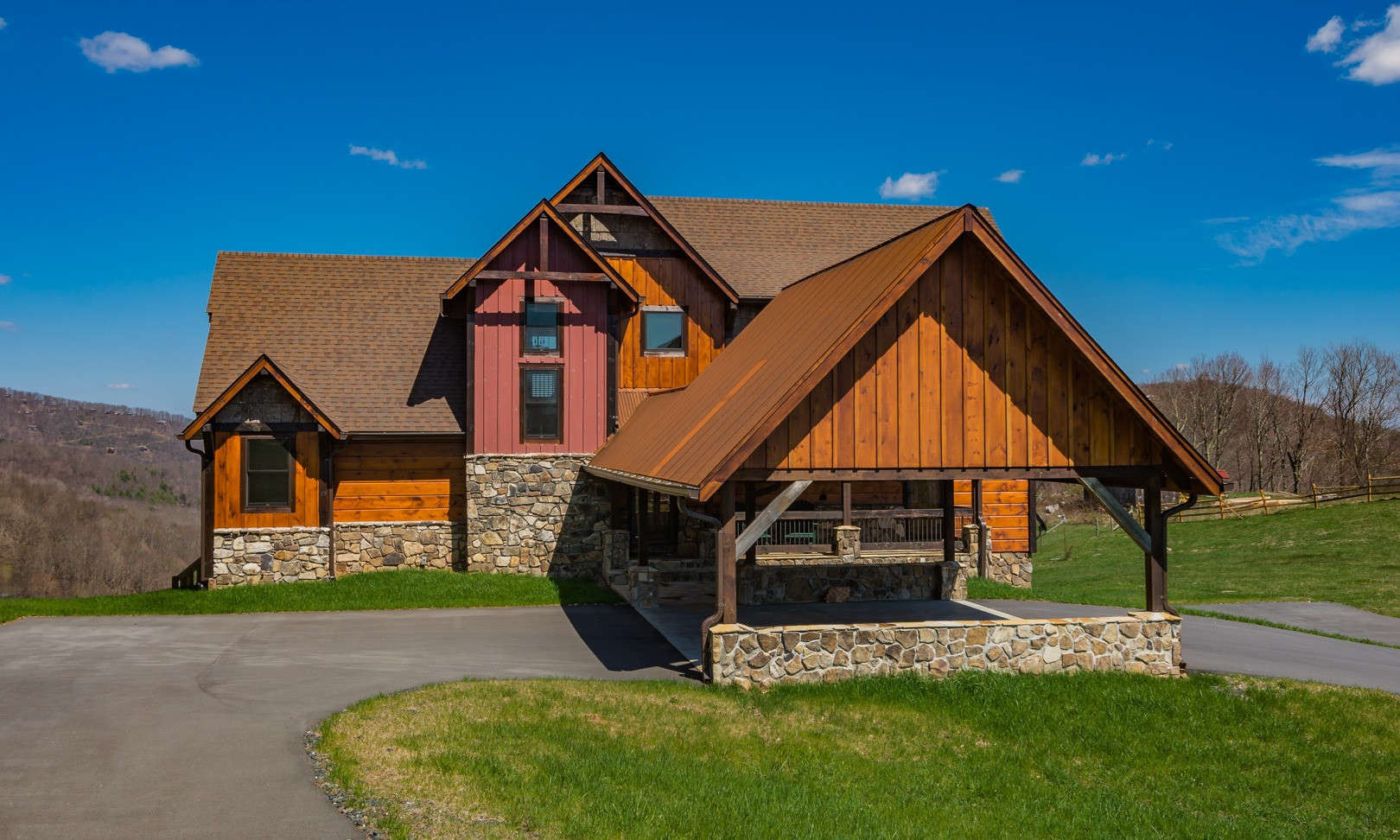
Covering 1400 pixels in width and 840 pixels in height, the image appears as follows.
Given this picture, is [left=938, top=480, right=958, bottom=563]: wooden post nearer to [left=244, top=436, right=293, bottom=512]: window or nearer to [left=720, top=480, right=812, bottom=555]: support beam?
[left=720, top=480, right=812, bottom=555]: support beam

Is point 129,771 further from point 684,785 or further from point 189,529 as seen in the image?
point 189,529

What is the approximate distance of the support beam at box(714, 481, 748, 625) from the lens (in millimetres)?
12453

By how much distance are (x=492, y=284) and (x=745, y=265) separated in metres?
7.47

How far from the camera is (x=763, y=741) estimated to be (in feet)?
32.3

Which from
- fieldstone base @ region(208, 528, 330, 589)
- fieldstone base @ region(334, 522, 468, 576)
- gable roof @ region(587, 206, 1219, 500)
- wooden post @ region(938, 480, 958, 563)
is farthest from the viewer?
Answer: fieldstone base @ region(334, 522, 468, 576)

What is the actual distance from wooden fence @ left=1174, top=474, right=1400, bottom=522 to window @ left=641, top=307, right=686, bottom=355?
2593 cm

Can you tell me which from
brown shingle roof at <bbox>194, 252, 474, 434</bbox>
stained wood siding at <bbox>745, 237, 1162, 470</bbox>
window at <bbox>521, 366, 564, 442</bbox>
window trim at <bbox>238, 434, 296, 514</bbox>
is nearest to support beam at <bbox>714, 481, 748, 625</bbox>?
stained wood siding at <bbox>745, 237, 1162, 470</bbox>

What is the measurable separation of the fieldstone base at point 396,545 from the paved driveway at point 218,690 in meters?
4.10

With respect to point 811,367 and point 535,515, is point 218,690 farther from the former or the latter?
point 535,515

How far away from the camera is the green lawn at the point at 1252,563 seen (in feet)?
77.7

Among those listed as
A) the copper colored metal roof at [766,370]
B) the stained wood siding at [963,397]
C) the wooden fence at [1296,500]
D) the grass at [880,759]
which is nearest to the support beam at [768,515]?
the stained wood siding at [963,397]

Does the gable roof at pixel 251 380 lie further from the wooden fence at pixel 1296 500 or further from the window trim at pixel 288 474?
the wooden fence at pixel 1296 500

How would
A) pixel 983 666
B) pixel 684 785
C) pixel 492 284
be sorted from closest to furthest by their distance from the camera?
pixel 684 785 → pixel 983 666 → pixel 492 284

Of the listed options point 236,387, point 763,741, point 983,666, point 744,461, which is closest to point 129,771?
point 763,741
